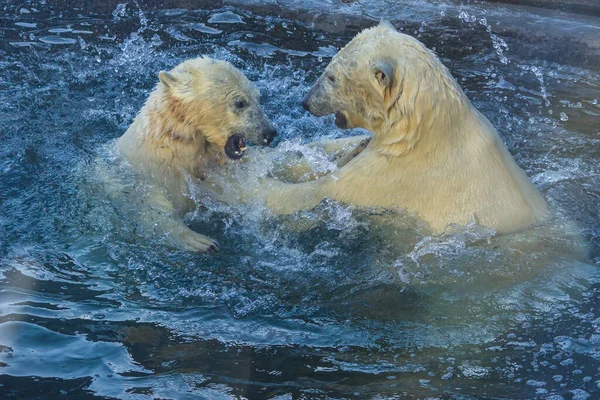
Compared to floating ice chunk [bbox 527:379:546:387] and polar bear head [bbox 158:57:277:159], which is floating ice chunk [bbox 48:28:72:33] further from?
floating ice chunk [bbox 527:379:546:387]

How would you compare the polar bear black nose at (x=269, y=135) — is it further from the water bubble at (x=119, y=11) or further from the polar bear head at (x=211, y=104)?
the water bubble at (x=119, y=11)

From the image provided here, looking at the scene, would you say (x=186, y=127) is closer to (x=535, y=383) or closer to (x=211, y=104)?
(x=211, y=104)

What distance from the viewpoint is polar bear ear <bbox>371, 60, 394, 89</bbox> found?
415 cm

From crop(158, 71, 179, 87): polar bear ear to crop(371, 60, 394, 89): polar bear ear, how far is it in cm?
149

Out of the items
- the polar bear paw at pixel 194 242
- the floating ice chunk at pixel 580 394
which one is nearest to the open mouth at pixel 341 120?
the polar bear paw at pixel 194 242

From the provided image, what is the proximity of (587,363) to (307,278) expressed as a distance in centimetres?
165

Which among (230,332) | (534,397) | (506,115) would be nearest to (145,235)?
(230,332)

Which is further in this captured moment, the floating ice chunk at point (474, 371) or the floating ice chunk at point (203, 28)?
the floating ice chunk at point (203, 28)

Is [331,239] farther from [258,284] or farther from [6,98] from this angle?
[6,98]

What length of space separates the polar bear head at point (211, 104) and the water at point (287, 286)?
1.16 feet

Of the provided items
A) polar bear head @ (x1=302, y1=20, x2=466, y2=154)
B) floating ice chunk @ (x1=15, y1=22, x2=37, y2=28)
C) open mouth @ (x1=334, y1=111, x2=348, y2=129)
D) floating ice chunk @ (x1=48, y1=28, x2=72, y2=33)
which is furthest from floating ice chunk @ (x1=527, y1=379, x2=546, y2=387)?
floating ice chunk @ (x1=15, y1=22, x2=37, y2=28)

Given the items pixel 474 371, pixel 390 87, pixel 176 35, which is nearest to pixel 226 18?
pixel 176 35

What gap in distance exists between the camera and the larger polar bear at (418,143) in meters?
4.23

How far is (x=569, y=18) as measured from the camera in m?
8.15
